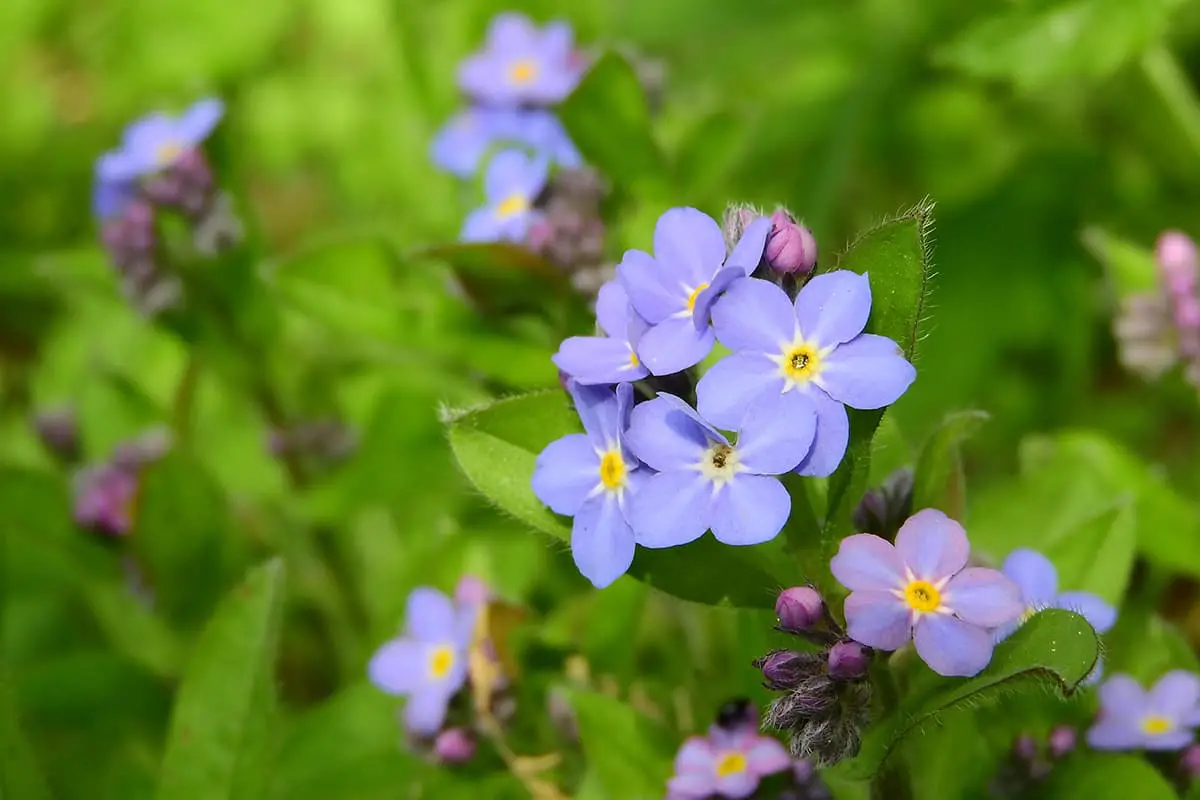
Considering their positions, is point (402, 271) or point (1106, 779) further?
point (402, 271)

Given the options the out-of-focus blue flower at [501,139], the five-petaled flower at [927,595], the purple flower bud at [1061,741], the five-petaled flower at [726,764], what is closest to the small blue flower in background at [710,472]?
the five-petaled flower at [927,595]

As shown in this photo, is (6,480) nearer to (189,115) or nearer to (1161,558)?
(189,115)

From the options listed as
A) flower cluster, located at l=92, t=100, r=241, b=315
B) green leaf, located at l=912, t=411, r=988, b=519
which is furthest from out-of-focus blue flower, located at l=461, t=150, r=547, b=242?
green leaf, located at l=912, t=411, r=988, b=519

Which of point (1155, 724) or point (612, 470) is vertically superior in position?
point (612, 470)

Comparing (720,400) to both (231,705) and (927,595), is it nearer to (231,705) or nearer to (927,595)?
(927,595)

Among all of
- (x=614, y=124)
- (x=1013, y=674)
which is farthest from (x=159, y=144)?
(x=1013, y=674)

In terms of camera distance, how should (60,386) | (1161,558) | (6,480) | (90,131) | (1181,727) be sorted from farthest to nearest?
1. (90,131)
2. (60,386)
3. (6,480)
4. (1161,558)
5. (1181,727)

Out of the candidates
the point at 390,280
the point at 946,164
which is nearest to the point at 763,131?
the point at 946,164
